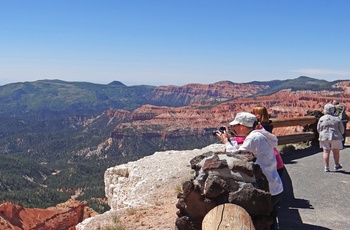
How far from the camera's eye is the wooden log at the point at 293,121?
11296mm

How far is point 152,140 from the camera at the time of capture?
199625 millimetres

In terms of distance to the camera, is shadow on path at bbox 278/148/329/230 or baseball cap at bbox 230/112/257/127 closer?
baseball cap at bbox 230/112/257/127

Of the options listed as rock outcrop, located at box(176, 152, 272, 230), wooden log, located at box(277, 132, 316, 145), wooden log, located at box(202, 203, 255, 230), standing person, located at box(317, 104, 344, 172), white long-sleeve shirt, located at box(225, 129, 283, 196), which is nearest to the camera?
wooden log, located at box(202, 203, 255, 230)

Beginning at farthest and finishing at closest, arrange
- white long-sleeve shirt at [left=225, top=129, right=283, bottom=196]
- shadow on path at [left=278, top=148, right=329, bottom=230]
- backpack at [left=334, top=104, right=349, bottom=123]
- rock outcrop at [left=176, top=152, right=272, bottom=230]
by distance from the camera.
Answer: backpack at [left=334, top=104, right=349, bottom=123] → shadow on path at [left=278, top=148, right=329, bottom=230] → white long-sleeve shirt at [left=225, top=129, right=283, bottom=196] → rock outcrop at [left=176, top=152, right=272, bottom=230]

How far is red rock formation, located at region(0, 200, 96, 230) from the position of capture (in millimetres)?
41347

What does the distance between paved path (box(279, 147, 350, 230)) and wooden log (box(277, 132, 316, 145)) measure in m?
0.65

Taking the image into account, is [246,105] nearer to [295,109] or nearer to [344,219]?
[295,109]

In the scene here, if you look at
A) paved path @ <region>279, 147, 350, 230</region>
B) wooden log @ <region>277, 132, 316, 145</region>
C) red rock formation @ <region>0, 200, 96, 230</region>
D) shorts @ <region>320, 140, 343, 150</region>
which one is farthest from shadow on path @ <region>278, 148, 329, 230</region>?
red rock formation @ <region>0, 200, 96, 230</region>

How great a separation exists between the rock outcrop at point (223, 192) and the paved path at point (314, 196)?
1865 mm

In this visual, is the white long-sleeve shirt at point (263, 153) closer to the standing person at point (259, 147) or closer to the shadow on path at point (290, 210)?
the standing person at point (259, 147)

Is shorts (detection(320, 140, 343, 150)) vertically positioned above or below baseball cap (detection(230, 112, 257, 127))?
below

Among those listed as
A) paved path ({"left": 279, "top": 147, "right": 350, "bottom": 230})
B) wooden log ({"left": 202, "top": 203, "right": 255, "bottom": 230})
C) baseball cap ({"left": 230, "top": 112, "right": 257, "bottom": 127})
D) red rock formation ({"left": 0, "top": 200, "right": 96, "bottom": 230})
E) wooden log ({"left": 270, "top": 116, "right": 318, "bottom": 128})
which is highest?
baseball cap ({"left": 230, "top": 112, "right": 257, "bottom": 127})

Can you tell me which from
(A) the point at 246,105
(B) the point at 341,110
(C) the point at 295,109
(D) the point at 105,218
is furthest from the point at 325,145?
(A) the point at 246,105

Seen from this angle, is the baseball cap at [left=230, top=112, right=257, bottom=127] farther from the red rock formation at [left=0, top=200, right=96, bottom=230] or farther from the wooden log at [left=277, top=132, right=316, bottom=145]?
the red rock formation at [left=0, top=200, right=96, bottom=230]
